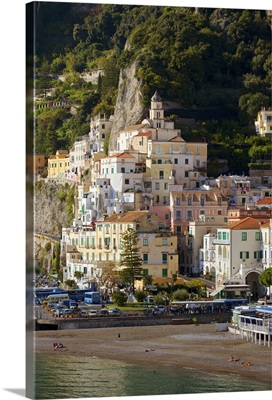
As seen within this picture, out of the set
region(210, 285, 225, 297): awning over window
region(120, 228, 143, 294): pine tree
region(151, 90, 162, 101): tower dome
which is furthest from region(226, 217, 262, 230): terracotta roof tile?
region(151, 90, 162, 101): tower dome

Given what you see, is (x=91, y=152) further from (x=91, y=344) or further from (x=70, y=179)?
(x=91, y=344)

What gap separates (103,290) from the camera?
27.3 meters

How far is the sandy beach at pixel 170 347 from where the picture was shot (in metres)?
22.0

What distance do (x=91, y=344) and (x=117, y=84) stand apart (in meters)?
7.37

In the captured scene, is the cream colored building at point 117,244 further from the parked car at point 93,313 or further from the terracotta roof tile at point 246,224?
the terracotta roof tile at point 246,224

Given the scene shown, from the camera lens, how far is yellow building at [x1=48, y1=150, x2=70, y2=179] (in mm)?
26352

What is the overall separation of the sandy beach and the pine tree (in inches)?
37.2

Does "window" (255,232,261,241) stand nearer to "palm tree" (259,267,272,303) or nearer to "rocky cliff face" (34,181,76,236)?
"palm tree" (259,267,272,303)

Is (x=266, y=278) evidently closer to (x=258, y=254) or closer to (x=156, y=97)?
(x=258, y=254)

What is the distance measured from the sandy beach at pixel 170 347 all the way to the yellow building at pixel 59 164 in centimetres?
256

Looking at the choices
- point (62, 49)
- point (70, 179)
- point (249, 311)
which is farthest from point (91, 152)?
point (249, 311)

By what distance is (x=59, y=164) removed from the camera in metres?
27.4

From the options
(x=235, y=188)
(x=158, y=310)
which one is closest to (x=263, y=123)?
(x=235, y=188)

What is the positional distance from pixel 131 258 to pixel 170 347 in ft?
10.5
